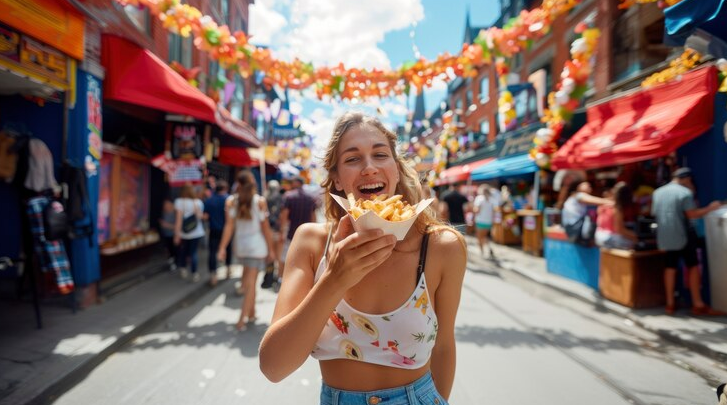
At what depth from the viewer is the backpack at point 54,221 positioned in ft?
15.5

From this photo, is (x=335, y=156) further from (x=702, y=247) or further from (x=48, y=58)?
(x=702, y=247)

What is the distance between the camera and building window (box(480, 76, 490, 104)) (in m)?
23.2

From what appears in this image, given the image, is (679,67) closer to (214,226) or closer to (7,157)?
(214,226)

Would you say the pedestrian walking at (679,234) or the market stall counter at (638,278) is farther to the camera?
the market stall counter at (638,278)

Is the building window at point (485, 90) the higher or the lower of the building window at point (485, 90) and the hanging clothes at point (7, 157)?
the higher

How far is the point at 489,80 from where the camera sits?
23391 mm

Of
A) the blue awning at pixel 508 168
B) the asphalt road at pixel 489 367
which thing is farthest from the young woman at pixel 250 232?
the blue awning at pixel 508 168

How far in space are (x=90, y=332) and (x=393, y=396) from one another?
4630 mm


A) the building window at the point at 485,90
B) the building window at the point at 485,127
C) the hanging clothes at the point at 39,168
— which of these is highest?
the building window at the point at 485,90

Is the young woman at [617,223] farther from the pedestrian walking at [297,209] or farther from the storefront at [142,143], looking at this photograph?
the storefront at [142,143]

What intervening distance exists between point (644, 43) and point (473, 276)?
772cm

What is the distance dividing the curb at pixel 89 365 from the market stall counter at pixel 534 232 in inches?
362

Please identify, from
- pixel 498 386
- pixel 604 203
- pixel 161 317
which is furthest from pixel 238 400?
pixel 604 203

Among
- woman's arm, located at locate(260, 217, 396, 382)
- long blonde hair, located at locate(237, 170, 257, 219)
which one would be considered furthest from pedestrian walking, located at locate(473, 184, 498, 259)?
woman's arm, located at locate(260, 217, 396, 382)
